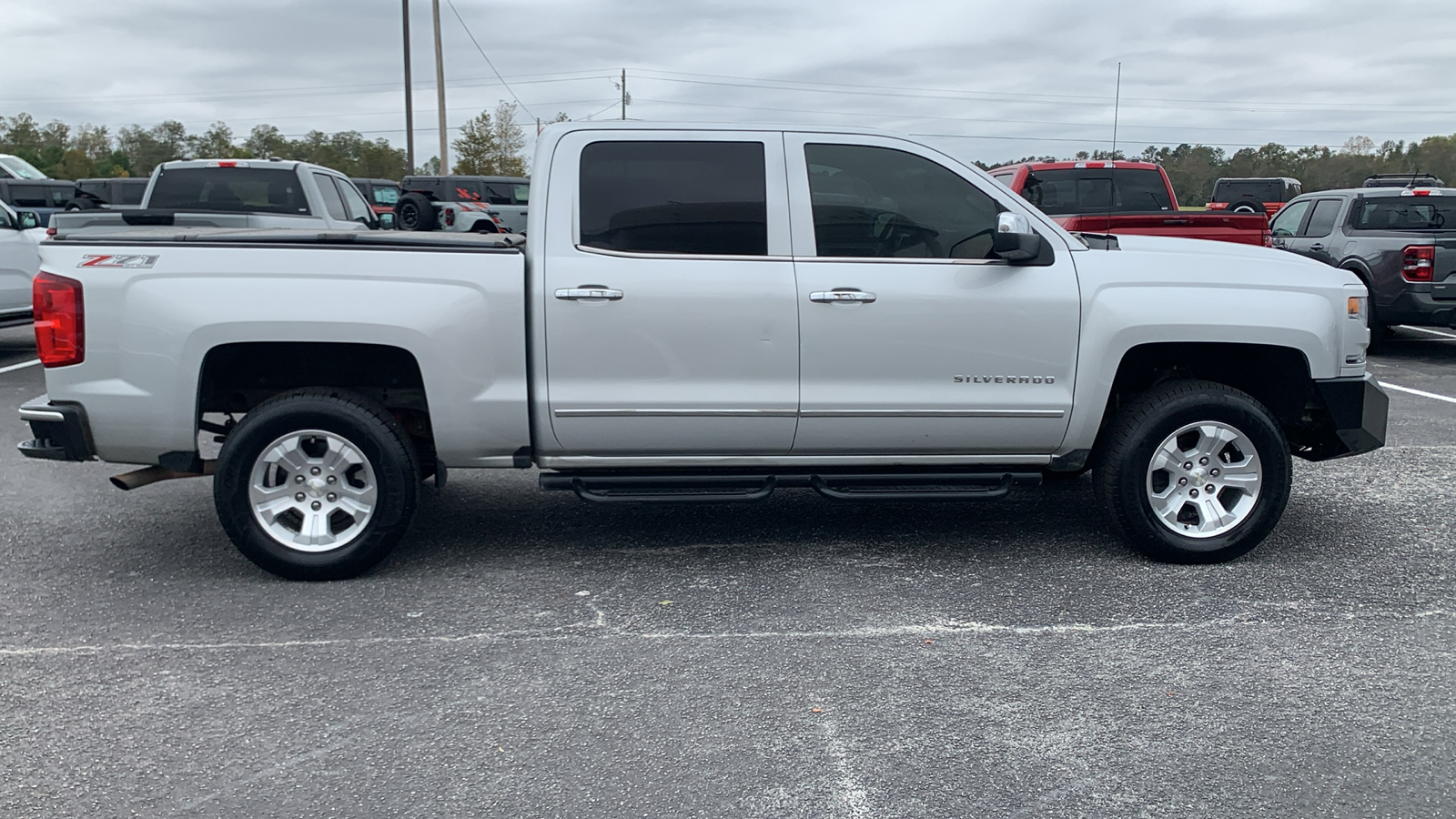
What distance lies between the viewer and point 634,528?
5.96 metres

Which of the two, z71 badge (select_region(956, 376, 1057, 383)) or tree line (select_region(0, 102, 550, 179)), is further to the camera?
tree line (select_region(0, 102, 550, 179))

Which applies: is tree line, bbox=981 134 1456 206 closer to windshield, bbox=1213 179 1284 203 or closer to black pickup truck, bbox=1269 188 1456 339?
windshield, bbox=1213 179 1284 203

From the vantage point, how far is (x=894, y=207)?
525 cm

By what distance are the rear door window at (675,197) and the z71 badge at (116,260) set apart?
1.73 meters

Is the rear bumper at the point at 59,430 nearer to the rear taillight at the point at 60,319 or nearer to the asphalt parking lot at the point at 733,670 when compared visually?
the rear taillight at the point at 60,319

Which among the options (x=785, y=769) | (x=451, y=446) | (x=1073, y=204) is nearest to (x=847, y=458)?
(x=451, y=446)

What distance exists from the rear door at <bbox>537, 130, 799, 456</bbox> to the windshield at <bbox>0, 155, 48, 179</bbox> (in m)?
25.3

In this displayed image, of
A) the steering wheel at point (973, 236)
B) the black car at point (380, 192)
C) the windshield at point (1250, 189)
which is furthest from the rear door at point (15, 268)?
the windshield at point (1250, 189)

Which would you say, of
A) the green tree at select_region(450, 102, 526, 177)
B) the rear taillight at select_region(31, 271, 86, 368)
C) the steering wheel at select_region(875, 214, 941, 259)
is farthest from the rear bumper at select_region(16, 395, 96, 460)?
the green tree at select_region(450, 102, 526, 177)

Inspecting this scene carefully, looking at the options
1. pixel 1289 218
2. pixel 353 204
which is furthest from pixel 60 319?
pixel 1289 218

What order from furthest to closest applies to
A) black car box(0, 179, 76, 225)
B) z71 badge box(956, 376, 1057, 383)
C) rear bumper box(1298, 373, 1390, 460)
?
1. black car box(0, 179, 76, 225)
2. rear bumper box(1298, 373, 1390, 460)
3. z71 badge box(956, 376, 1057, 383)

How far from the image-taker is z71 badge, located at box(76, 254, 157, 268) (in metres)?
4.79

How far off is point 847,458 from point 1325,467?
3.82m

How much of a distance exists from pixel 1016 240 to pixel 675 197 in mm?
1438
